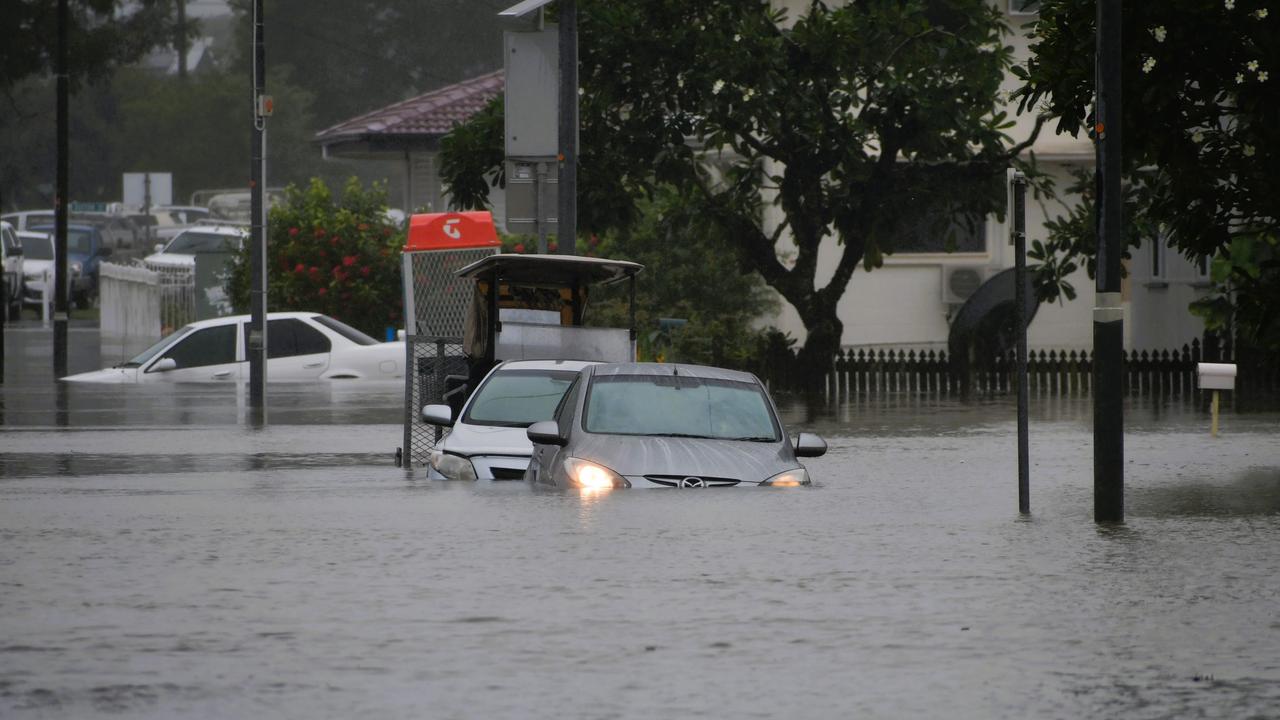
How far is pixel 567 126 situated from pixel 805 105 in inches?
282

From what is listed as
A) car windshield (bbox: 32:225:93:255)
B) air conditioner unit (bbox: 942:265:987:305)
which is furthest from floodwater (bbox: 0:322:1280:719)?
car windshield (bbox: 32:225:93:255)

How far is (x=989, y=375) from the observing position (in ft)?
104

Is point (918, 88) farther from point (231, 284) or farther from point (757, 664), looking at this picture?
point (757, 664)

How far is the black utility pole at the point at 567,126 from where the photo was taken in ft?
74.4

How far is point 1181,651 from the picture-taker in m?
8.87

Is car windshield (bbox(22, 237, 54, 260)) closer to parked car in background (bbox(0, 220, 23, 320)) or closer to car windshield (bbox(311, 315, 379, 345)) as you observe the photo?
parked car in background (bbox(0, 220, 23, 320))

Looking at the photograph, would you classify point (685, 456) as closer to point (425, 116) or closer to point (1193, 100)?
point (1193, 100)

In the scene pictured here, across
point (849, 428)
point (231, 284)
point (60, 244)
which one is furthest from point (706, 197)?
point (60, 244)

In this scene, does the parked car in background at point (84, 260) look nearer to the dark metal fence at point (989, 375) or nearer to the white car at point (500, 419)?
the dark metal fence at point (989, 375)

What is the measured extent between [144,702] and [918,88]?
73.2ft

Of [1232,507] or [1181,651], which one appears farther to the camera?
[1232,507]

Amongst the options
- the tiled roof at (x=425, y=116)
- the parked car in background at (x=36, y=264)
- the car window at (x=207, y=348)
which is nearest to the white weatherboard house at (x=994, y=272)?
the tiled roof at (x=425, y=116)

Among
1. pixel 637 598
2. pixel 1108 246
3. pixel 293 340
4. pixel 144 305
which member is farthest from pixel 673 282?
pixel 637 598

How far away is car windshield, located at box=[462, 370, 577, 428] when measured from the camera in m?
17.5
